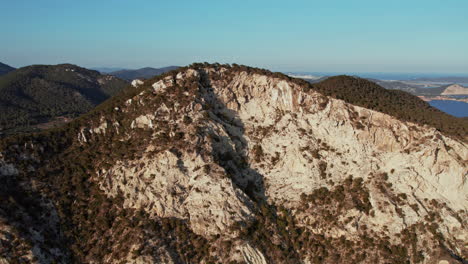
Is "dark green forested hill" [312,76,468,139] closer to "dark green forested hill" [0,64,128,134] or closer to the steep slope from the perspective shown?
the steep slope

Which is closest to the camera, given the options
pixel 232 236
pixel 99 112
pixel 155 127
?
pixel 232 236

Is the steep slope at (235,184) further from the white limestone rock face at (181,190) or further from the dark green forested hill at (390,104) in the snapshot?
the dark green forested hill at (390,104)

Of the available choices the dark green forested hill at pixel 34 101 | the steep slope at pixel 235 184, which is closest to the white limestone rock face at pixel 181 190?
the steep slope at pixel 235 184

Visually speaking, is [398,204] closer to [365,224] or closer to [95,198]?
[365,224]

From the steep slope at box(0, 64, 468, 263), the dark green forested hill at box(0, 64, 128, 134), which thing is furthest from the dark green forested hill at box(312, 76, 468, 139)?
the dark green forested hill at box(0, 64, 128, 134)

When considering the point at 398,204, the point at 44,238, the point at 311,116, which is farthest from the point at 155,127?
the point at 398,204

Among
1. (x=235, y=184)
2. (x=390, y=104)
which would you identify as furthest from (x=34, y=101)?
(x=390, y=104)

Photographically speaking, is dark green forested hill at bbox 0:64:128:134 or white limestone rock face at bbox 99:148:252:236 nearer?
white limestone rock face at bbox 99:148:252:236

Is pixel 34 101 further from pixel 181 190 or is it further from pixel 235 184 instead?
pixel 235 184
